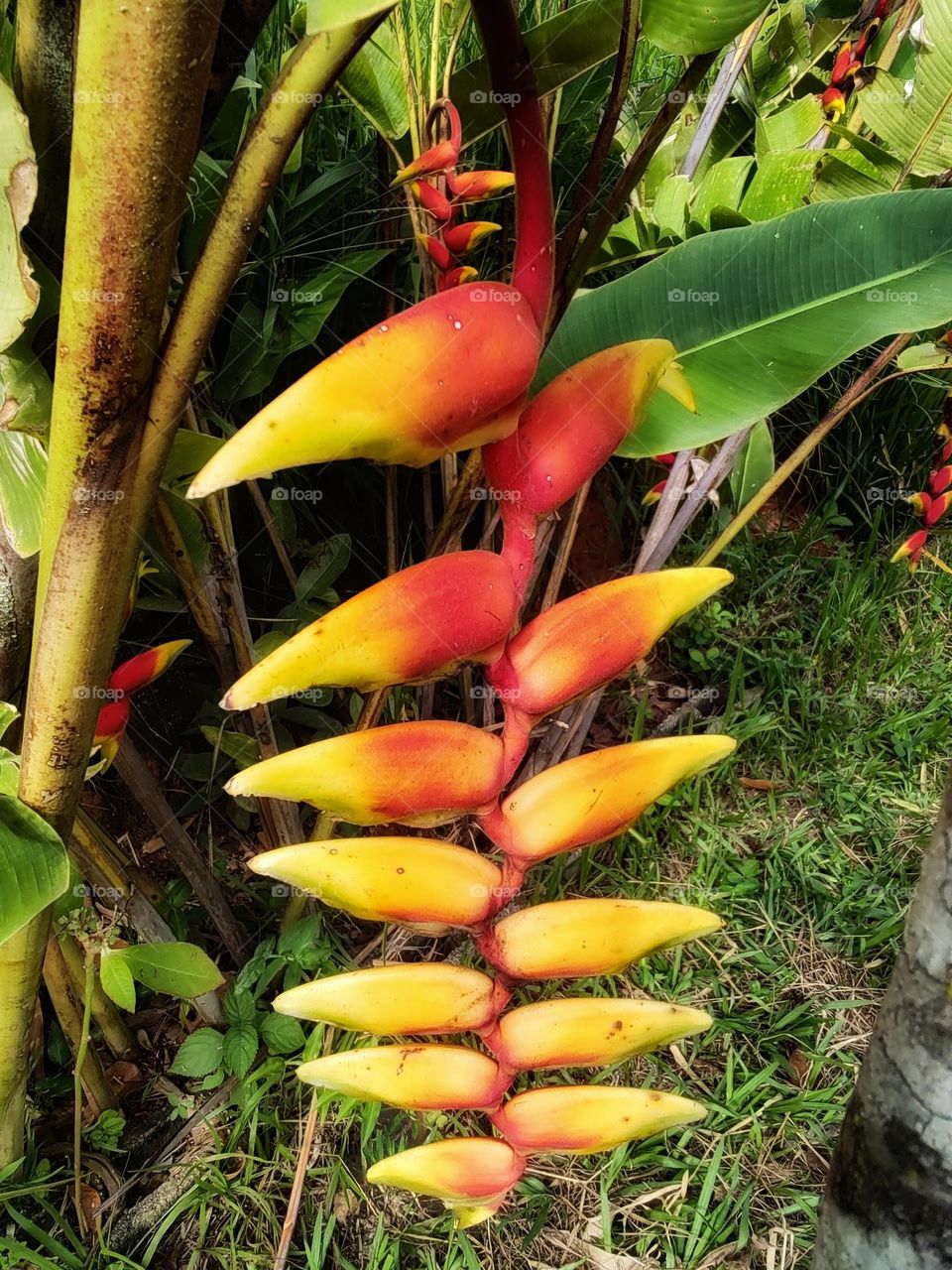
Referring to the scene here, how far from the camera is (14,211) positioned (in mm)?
366

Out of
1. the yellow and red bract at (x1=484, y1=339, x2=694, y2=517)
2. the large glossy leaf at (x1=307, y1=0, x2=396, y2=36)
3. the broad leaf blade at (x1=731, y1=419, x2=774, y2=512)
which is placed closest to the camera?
the large glossy leaf at (x1=307, y1=0, x2=396, y2=36)

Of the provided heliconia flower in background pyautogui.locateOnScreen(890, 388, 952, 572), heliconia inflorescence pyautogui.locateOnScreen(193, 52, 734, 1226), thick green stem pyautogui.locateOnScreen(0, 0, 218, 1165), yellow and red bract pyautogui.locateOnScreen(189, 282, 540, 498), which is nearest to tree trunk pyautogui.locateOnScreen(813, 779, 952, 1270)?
heliconia inflorescence pyautogui.locateOnScreen(193, 52, 734, 1226)

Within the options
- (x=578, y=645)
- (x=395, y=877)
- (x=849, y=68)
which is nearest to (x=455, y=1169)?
(x=395, y=877)

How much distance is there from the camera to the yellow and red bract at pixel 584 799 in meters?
0.38

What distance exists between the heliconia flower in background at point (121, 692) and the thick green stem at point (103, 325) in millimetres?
79

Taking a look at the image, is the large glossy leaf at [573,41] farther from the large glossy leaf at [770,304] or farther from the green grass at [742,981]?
the green grass at [742,981]

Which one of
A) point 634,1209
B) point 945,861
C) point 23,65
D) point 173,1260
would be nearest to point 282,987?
point 173,1260

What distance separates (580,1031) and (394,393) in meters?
0.33

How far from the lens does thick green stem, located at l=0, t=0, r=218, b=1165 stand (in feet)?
0.92

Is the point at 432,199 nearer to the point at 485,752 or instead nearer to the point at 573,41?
the point at 573,41

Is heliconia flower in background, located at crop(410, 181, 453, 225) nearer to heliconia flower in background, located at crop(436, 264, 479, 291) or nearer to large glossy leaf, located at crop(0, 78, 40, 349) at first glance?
heliconia flower in background, located at crop(436, 264, 479, 291)

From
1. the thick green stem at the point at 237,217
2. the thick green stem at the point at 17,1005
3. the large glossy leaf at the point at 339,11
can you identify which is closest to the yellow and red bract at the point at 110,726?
the thick green stem at the point at 17,1005

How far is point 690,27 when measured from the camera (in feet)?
1.36

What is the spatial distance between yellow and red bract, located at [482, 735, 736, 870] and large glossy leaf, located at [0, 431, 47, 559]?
0.92ft
